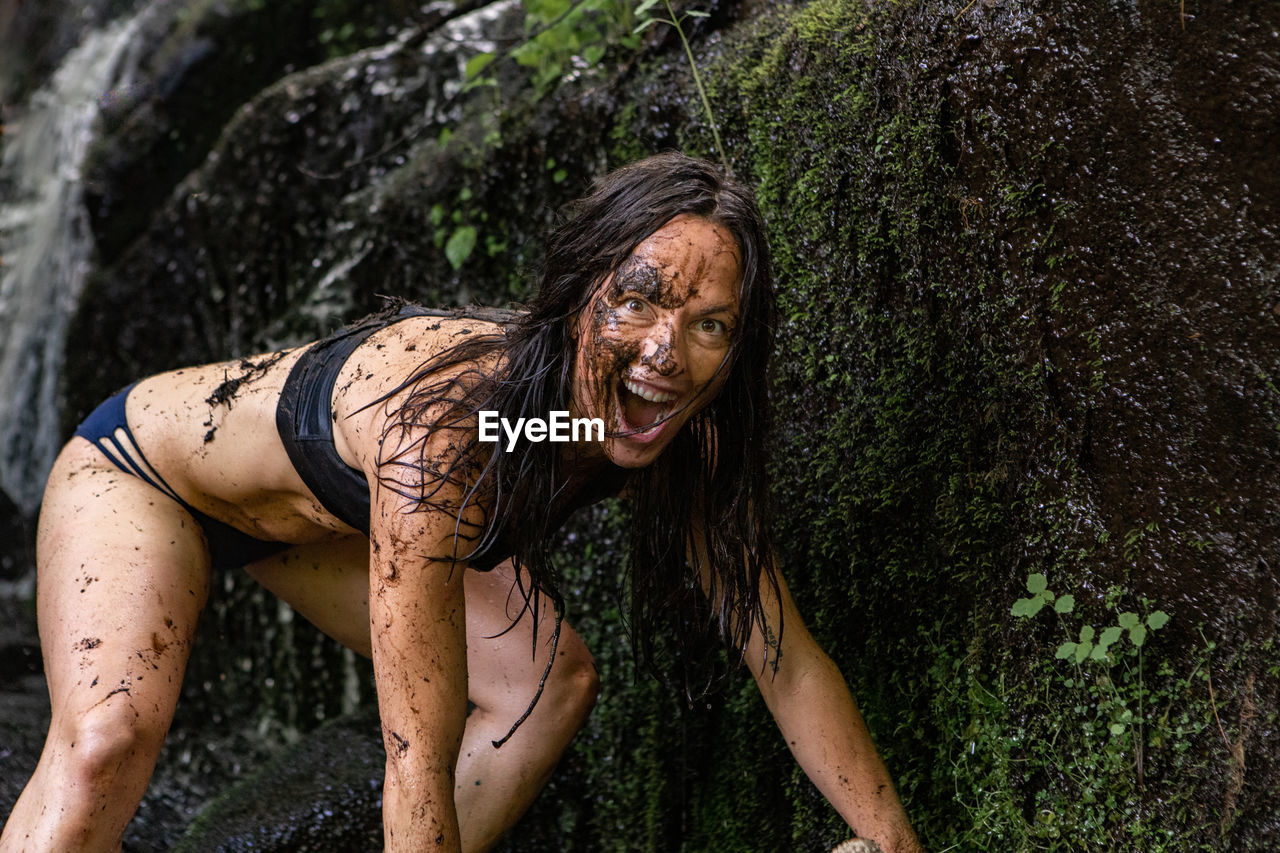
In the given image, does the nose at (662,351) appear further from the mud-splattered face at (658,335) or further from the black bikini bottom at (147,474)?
the black bikini bottom at (147,474)

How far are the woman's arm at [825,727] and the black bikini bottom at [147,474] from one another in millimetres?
1117

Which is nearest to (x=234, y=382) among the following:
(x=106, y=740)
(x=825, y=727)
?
(x=106, y=740)

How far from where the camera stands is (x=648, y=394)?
195 centimetres

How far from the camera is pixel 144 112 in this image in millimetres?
5762

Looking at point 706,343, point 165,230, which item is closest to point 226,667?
point 165,230

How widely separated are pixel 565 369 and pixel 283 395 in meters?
0.63

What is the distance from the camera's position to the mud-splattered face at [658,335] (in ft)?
6.38

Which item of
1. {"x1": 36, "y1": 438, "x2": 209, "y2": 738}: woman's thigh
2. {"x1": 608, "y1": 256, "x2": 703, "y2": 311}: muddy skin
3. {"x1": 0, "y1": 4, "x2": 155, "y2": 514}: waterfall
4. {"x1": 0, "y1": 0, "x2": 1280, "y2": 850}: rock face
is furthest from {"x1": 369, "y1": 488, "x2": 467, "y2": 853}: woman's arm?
{"x1": 0, "y1": 4, "x2": 155, "y2": 514}: waterfall

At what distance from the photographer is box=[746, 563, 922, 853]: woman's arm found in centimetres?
225

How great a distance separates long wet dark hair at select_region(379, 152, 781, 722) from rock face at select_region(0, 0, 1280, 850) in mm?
492

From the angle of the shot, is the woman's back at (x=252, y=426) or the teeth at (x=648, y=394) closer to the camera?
the teeth at (x=648, y=394)

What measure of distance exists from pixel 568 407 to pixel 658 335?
0.23 metres

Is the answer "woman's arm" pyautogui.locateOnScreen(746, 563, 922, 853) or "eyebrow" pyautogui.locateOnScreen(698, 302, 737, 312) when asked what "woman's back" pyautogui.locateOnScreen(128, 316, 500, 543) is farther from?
"woman's arm" pyautogui.locateOnScreen(746, 563, 922, 853)

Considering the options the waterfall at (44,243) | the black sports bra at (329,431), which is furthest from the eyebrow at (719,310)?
the waterfall at (44,243)
